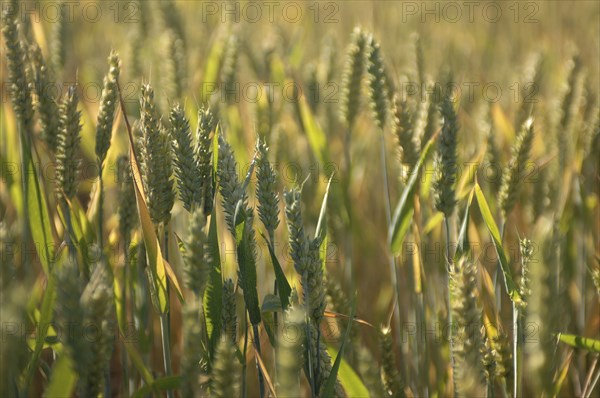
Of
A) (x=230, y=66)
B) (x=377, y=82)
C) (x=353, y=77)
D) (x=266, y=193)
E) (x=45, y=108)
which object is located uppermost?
(x=230, y=66)

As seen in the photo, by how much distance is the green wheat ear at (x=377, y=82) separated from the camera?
1.53 m

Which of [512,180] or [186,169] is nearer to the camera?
[186,169]

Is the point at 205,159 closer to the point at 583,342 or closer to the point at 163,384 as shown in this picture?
the point at 163,384

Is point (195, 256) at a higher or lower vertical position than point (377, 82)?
lower

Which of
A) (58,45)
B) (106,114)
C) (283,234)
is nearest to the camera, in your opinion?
(106,114)

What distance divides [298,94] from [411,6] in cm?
260

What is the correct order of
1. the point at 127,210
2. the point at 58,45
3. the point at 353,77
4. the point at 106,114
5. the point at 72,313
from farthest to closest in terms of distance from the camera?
the point at 58,45 < the point at 353,77 < the point at 127,210 < the point at 106,114 < the point at 72,313

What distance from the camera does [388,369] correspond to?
1301mm

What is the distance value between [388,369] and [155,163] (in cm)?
60

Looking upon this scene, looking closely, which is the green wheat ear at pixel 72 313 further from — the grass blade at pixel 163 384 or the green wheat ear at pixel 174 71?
the green wheat ear at pixel 174 71

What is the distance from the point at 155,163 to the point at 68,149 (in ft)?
0.81

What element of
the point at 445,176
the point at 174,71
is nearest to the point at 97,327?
the point at 445,176

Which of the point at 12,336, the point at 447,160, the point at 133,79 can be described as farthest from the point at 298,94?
the point at 12,336

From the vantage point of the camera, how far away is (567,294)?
1.84 m
